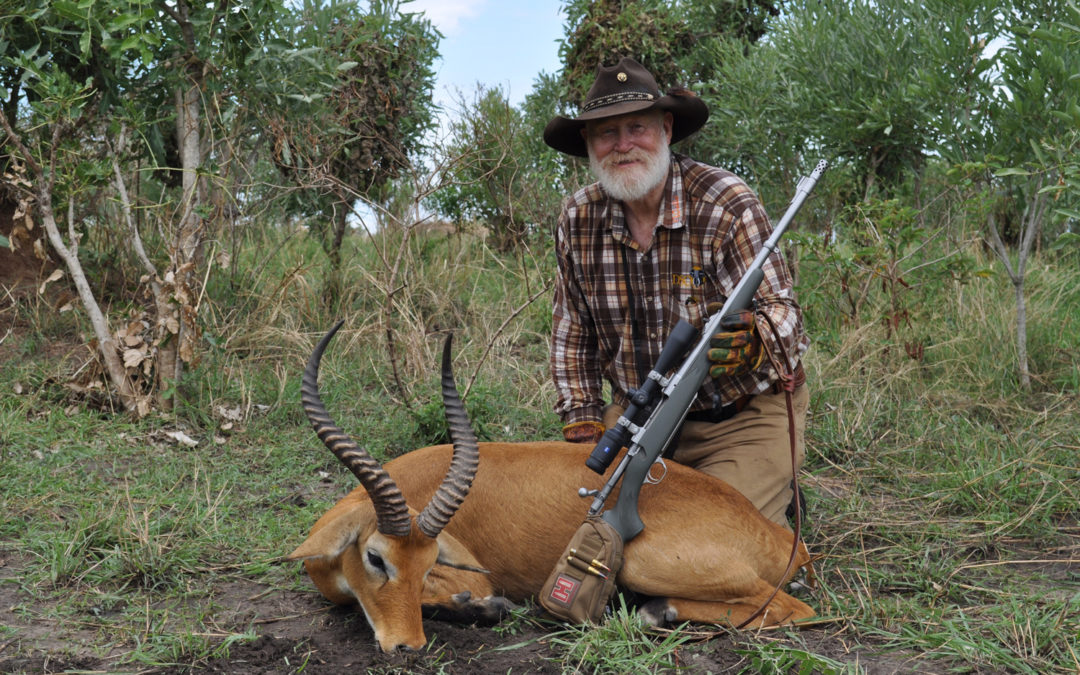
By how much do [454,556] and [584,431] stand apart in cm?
125

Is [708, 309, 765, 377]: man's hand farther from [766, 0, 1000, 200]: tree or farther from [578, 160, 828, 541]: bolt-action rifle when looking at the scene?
[766, 0, 1000, 200]: tree

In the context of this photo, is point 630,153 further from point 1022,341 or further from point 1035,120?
point 1022,341

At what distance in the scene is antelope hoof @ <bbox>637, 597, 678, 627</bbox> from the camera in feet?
11.9

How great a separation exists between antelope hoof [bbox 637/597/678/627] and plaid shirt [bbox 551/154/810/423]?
4.17 ft

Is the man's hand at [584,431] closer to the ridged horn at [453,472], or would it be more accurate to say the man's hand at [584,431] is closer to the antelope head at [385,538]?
the antelope head at [385,538]

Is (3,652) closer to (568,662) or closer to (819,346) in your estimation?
(568,662)

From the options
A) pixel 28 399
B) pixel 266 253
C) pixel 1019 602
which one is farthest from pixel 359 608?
pixel 266 253

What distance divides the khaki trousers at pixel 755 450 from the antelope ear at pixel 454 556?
4.34 feet

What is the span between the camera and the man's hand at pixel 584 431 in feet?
15.8

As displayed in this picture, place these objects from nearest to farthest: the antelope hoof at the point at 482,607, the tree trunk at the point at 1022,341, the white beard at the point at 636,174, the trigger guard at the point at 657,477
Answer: the antelope hoof at the point at 482,607 → the trigger guard at the point at 657,477 → the white beard at the point at 636,174 → the tree trunk at the point at 1022,341

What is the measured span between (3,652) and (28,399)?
3.03 meters

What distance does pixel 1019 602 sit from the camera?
3766mm

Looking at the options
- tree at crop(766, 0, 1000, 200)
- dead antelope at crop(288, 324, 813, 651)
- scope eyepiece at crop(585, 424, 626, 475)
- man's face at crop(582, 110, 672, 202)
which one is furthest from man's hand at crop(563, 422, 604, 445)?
tree at crop(766, 0, 1000, 200)

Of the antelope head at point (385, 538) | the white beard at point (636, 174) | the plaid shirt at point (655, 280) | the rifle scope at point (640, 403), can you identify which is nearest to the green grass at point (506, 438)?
the antelope head at point (385, 538)
